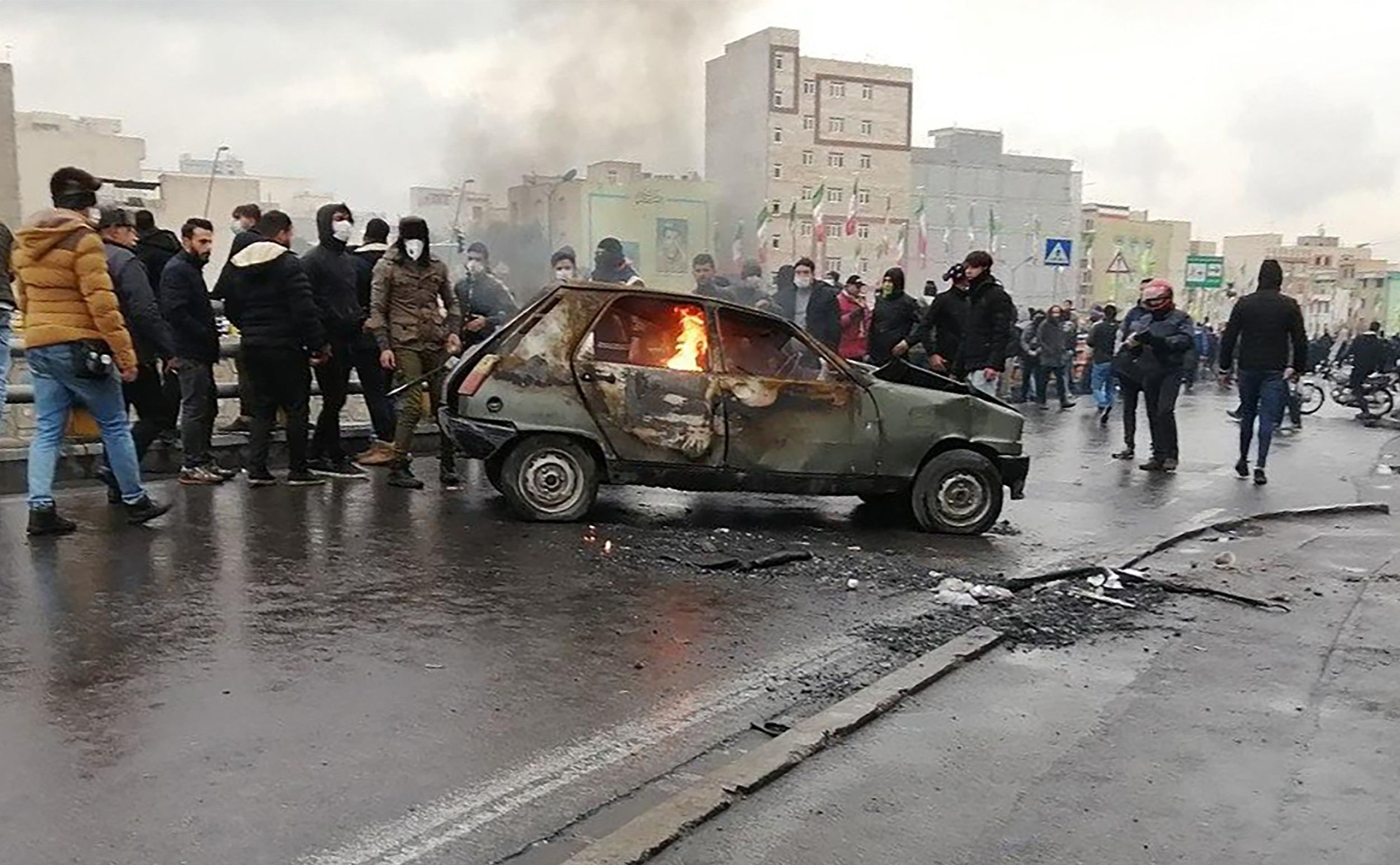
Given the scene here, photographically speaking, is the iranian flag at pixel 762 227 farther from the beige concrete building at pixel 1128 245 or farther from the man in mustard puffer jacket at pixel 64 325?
the beige concrete building at pixel 1128 245

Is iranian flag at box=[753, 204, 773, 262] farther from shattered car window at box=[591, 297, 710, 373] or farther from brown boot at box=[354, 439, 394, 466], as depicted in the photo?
shattered car window at box=[591, 297, 710, 373]

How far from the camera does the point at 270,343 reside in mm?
7910

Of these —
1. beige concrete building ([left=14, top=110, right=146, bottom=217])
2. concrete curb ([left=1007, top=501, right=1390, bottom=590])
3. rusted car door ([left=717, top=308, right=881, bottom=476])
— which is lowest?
concrete curb ([left=1007, top=501, right=1390, bottom=590])

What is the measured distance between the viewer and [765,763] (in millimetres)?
3836

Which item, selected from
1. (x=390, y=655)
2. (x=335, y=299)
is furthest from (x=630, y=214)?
(x=390, y=655)

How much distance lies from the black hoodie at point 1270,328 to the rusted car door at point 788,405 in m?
5.10

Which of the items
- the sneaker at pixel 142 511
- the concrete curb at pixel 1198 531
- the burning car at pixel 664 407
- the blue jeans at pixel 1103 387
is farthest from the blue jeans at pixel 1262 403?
the sneaker at pixel 142 511

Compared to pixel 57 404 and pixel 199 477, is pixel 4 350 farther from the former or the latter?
pixel 199 477

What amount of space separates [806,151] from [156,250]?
49050 millimetres

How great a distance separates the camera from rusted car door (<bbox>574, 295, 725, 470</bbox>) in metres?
7.45

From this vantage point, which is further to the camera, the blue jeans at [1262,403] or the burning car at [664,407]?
the blue jeans at [1262,403]

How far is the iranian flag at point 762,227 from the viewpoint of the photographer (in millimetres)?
46188

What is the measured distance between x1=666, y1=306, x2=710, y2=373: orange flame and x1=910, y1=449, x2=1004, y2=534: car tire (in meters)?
1.69

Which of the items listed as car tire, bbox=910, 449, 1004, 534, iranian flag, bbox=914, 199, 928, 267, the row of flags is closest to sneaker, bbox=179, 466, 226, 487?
car tire, bbox=910, 449, 1004, 534
